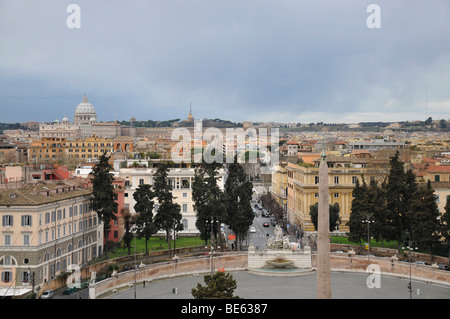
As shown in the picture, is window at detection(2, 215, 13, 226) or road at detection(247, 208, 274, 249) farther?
road at detection(247, 208, 274, 249)

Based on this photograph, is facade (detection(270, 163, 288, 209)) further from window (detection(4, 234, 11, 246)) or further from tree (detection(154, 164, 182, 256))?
window (detection(4, 234, 11, 246))

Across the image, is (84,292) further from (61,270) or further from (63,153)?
(63,153)

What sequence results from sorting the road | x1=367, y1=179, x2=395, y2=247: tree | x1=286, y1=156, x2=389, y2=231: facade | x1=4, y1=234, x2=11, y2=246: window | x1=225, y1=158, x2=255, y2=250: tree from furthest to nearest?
x1=286, y1=156, x2=389, y2=231: facade, the road, x1=225, y1=158, x2=255, y2=250: tree, x1=367, y1=179, x2=395, y2=247: tree, x1=4, y1=234, x2=11, y2=246: window

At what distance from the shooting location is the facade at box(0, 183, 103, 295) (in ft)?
126

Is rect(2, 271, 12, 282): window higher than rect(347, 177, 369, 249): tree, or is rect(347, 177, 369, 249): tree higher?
rect(347, 177, 369, 249): tree

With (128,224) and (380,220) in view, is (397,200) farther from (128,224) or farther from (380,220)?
(128,224)

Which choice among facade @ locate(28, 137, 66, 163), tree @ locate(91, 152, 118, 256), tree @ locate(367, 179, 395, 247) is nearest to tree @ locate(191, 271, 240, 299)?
tree @ locate(91, 152, 118, 256)

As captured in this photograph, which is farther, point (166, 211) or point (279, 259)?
point (166, 211)

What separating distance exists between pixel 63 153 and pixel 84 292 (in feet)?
369

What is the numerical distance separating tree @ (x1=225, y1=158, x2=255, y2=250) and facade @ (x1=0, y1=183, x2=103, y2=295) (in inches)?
492

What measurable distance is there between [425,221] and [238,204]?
46.7ft

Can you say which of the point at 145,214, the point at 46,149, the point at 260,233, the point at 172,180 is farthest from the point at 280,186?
the point at 46,149

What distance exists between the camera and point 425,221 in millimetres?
47219
